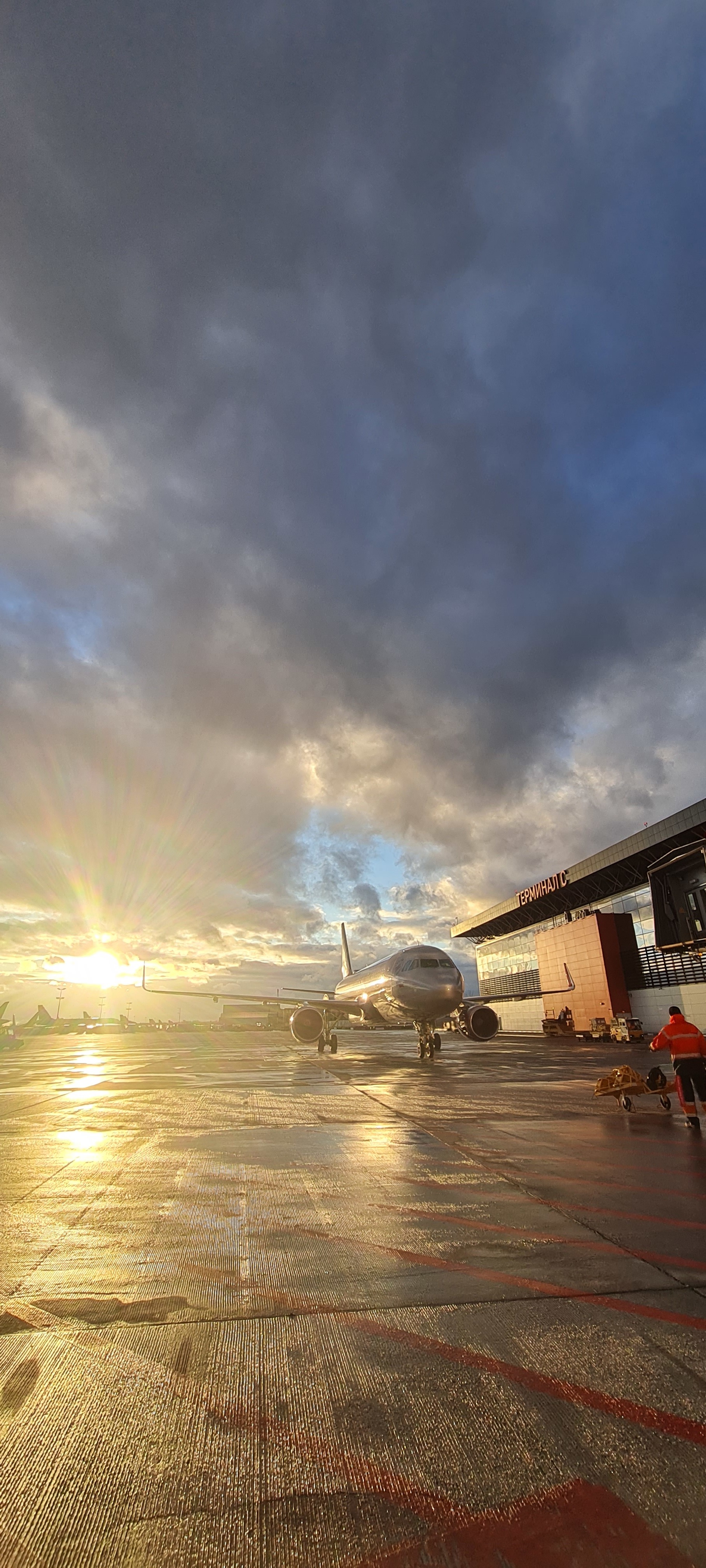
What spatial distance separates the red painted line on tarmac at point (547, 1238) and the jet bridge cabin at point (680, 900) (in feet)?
109

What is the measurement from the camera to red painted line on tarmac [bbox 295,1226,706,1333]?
154 inches

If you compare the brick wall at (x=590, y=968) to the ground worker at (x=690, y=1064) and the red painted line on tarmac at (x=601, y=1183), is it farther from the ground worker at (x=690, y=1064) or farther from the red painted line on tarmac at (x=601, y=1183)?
the red painted line on tarmac at (x=601, y=1183)

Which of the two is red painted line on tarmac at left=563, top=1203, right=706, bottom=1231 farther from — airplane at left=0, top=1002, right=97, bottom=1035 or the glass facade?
airplane at left=0, top=1002, right=97, bottom=1035

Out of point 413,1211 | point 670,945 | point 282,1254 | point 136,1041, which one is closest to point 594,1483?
point 282,1254

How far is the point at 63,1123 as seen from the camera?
37.2ft

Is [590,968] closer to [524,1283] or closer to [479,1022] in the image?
[479,1022]

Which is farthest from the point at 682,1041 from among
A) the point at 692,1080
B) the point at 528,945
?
the point at 528,945

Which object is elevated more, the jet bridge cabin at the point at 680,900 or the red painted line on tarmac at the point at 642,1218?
the jet bridge cabin at the point at 680,900

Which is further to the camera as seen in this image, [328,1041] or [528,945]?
[528,945]

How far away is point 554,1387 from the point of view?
3.19 metres

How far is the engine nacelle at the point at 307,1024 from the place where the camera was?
1100 inches

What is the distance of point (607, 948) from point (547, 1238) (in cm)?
4556

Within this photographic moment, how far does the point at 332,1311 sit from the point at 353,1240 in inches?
51.1

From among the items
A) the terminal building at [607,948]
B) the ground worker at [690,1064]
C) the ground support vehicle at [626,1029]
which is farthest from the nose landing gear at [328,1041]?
the ground worker at [690,1064]
